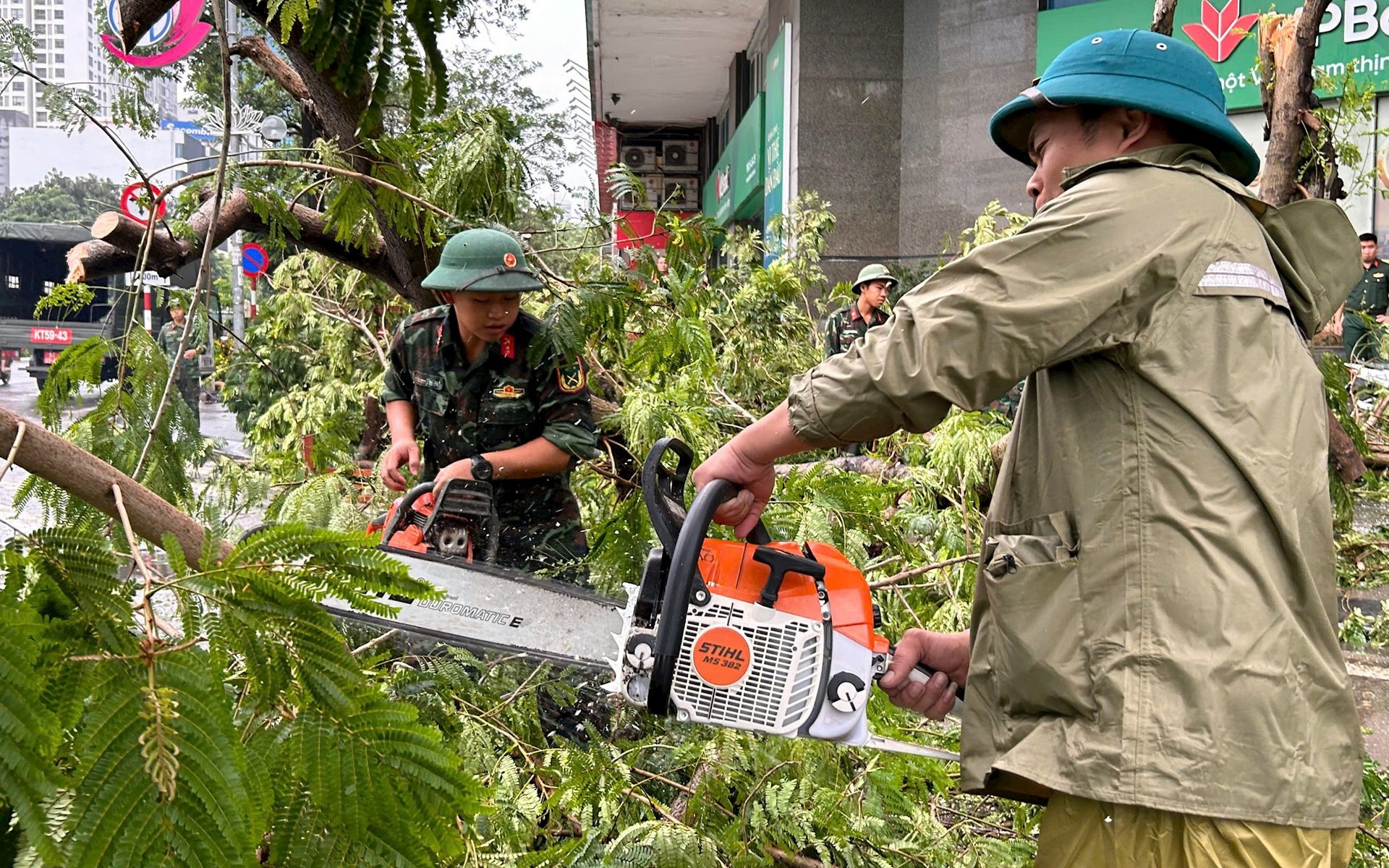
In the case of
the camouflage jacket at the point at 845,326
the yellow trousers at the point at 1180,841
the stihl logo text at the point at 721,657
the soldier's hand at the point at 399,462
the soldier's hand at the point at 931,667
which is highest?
the camouflage jacket at the point at 845,326

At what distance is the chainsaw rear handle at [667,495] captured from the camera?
186 cm

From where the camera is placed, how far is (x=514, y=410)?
3.69 metres

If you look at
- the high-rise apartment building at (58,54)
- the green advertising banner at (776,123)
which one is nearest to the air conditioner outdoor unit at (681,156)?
the green advertising banner at (776,123)

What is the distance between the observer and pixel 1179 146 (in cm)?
168

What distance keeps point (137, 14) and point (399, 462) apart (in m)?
1.54

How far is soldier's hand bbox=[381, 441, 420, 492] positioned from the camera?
3.61 metres

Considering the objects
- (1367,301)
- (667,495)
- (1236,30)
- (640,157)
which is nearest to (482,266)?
(667,495)

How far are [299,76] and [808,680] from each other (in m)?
3.72

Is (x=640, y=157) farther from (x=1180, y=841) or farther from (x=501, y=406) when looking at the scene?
(x=1180, y=841)

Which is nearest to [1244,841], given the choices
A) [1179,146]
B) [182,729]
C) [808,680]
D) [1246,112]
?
[808,680]

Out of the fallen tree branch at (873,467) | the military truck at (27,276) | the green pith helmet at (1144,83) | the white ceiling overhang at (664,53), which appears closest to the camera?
the green pith helmet at (1144,83)

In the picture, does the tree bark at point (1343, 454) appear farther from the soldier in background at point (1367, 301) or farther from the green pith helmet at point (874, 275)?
the green pith helmet at point (874, 275)

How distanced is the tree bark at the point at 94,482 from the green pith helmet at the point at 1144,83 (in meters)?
1.38

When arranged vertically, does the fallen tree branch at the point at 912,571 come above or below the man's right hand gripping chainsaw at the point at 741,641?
below
